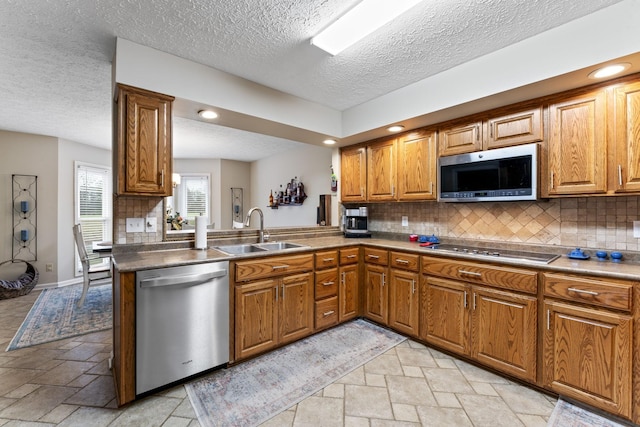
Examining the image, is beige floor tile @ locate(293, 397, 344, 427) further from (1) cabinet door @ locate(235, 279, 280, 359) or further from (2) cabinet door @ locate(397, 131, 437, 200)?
(2) cabinet door @ locate(397, 131, 437, 200)

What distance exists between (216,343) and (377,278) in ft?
5.32

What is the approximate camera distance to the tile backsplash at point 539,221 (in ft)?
6.84

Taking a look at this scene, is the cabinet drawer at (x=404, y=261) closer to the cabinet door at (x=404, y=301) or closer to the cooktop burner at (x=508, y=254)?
the cabinet door at (x=404, y=301)

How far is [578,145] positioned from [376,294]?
2.04 meters

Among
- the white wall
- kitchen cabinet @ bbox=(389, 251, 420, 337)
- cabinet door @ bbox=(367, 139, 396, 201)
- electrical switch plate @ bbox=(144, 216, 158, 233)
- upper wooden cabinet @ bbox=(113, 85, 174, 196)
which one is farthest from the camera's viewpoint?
the white wall

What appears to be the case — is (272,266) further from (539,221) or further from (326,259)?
(539,221)

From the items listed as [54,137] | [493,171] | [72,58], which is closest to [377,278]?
[493,171]

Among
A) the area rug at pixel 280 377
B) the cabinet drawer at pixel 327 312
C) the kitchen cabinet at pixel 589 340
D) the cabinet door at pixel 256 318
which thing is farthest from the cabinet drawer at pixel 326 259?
the kitchen cabinet at pixel 589 340

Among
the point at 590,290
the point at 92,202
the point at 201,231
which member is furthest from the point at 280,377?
the point at 92,202

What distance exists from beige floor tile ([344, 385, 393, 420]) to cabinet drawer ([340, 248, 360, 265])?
3.97 feet

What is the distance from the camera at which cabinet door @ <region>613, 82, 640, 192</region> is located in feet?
5.88

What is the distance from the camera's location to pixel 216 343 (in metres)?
2.13

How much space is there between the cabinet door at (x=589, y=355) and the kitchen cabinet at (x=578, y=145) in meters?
0.84

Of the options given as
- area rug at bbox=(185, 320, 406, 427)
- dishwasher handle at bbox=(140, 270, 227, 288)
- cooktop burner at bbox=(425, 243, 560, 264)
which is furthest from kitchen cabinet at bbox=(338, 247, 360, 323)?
dishwasher handle at bbox=(140, 270, 227, 288)
